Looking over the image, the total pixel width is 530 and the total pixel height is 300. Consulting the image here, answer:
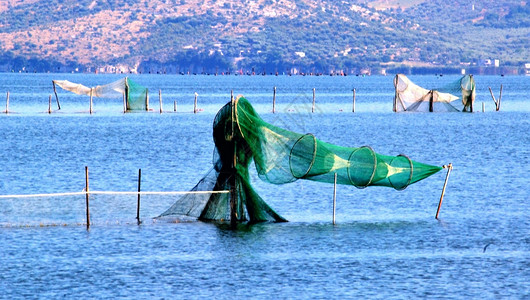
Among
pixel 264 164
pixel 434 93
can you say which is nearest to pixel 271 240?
pixel 264 164

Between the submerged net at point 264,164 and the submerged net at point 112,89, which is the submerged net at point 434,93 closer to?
the submerged net at point 112,89

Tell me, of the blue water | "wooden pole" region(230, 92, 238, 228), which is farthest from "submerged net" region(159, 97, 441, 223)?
the blue water

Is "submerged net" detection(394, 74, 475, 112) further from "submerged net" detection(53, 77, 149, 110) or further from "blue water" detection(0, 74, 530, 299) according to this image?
"blue water" detection(0, 74, 530, 299)

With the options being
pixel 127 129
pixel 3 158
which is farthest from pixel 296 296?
pixel 127 129

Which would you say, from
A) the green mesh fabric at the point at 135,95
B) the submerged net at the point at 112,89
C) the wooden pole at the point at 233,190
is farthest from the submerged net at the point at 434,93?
the wooden pole at the point at 233,190

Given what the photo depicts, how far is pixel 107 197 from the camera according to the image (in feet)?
126

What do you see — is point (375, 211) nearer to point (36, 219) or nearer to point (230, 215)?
point (230, 215)

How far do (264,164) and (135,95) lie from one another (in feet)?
230

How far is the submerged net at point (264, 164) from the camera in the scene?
3172cm

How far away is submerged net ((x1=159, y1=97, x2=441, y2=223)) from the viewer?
3172cm

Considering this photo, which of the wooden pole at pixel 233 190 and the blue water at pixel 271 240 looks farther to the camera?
the wooden pole at pixel 233 190

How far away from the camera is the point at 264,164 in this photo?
31.9 metres

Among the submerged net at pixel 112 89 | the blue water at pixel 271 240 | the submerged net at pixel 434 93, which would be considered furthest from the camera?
the submerged net at pixel 434 93

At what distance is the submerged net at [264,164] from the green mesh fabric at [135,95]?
55668mm
